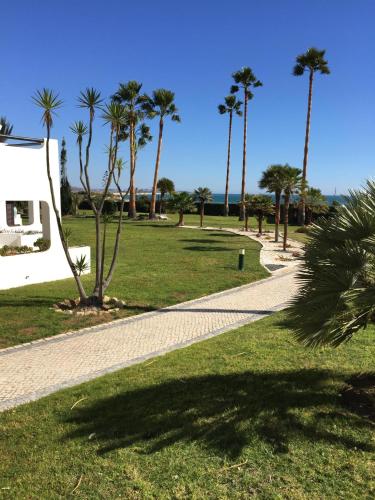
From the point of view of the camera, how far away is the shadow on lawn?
4.70 metres

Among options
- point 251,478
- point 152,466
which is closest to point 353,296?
point 251,478

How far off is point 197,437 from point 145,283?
405 inches

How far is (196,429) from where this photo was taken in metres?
4.92

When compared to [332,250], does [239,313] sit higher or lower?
lower

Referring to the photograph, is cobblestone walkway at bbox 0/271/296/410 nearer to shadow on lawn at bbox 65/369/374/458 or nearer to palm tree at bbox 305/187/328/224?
shadow on lawn at bbox 65/369/374/458

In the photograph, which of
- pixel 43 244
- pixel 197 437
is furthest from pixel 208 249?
pixel 197 437

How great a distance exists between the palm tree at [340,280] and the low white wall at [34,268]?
10862mm

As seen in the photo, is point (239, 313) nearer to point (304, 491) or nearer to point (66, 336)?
point (66, 336)

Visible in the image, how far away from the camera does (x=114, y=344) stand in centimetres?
873

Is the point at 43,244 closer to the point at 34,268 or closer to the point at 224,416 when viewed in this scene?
the point at 34,268

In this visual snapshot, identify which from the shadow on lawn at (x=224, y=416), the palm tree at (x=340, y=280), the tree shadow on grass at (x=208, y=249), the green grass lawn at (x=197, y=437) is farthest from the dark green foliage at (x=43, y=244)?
the palm tree at (x=340, y=280)

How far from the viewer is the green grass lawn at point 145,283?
33.0 feet

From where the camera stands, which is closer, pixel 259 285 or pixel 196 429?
pixel 196 429

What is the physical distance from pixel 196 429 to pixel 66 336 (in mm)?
5083
